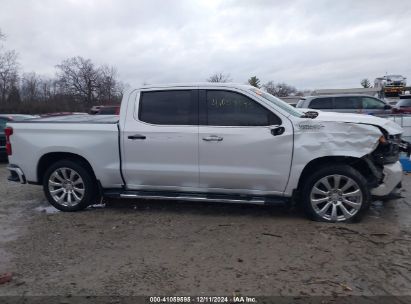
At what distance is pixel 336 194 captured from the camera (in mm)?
5039

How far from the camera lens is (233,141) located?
5.17 metres

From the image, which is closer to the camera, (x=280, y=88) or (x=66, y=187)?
(x=66, y=187)

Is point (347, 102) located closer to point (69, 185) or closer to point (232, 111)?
point (232, 111)

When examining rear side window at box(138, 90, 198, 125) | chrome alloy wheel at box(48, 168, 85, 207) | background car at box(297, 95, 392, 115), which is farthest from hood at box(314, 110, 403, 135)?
background car at box(297, 95, 392, 115)

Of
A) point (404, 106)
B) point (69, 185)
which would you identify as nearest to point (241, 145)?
point (69, 185)

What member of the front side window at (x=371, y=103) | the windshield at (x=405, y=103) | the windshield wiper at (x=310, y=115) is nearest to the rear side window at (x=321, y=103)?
the front side window at (x=371, y=103)

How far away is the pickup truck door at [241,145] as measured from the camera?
506cm

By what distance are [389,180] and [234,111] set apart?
7.19 feet

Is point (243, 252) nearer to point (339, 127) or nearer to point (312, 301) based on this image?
point (312, 301)

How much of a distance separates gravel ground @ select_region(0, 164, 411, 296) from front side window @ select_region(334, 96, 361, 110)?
8.74 metres

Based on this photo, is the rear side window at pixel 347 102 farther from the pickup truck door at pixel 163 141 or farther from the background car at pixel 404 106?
the pickup truck door at pixel 163 141

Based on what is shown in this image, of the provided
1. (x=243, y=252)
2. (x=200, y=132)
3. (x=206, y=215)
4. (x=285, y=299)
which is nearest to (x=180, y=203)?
(x=206, y=215)

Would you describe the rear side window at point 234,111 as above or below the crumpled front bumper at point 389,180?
above

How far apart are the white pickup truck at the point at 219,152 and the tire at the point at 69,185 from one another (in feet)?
0.05
